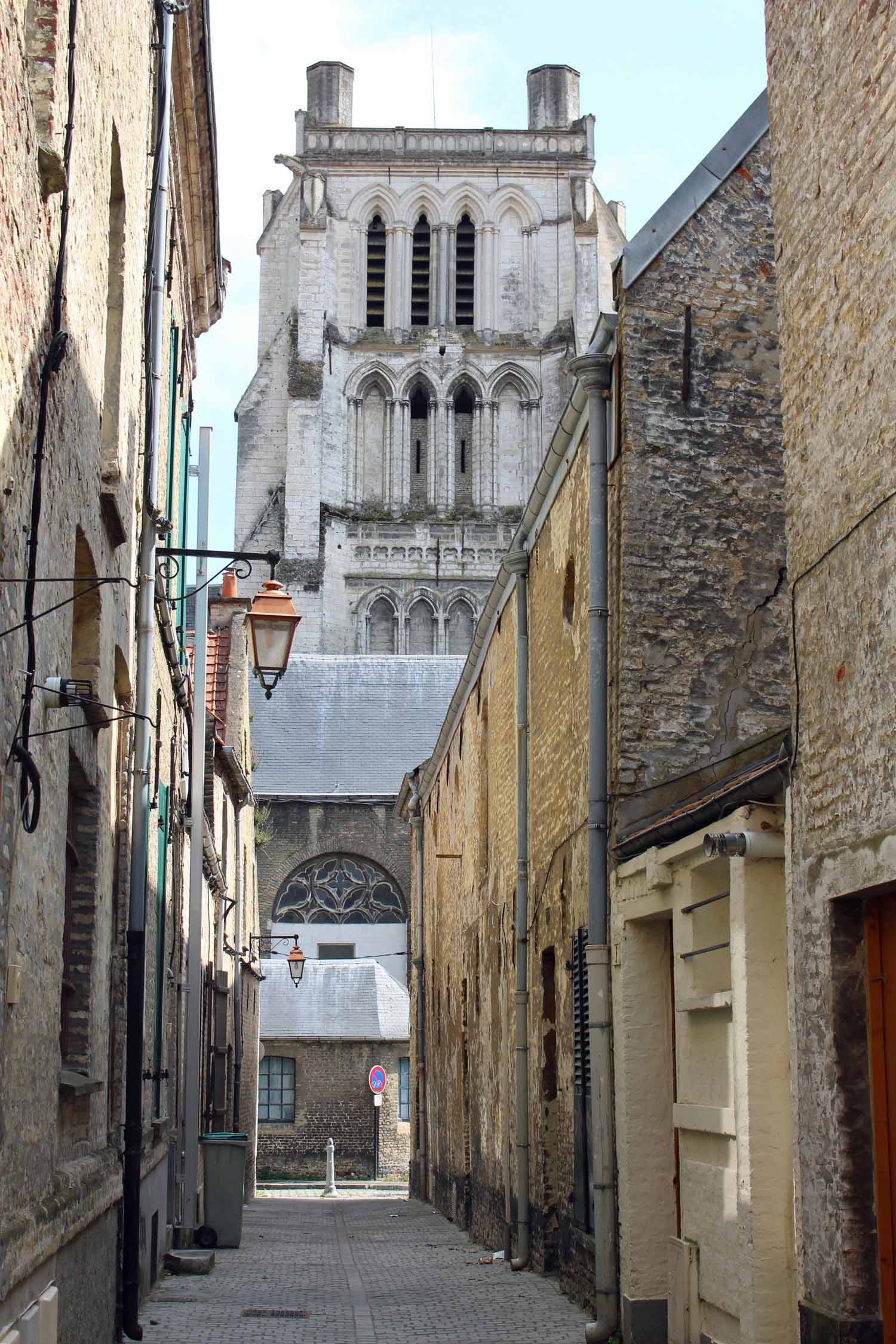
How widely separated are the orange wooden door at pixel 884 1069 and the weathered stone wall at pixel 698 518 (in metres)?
3.47

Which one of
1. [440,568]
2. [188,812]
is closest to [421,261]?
[440,568]

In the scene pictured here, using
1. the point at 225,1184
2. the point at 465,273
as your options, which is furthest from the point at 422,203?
the point at 225,1184

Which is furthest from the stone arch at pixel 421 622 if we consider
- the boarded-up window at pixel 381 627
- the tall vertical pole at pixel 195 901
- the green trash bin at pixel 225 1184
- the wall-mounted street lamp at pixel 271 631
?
the wall-mounted street lamp at pixel 271 631

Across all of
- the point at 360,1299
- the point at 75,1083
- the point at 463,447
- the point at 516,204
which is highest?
the point at 516,204

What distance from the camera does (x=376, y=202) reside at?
62719 millimetres

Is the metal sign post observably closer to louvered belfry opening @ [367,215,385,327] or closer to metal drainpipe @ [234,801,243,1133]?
metal drainpipe @ [234,801,243,1133]

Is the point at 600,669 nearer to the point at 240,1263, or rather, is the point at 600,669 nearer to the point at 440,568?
the point at 240,1263

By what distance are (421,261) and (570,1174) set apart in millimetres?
55341

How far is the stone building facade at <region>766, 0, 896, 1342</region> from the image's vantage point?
5969 millimetres

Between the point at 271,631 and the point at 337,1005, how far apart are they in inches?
1048

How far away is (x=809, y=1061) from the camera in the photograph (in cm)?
646

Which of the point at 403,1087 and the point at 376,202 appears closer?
the point at 403,1087

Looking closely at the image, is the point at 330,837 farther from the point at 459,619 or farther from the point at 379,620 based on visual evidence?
the point at 459,619

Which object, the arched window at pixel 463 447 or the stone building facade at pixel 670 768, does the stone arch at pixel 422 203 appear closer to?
the arched window at pixel 463 447
